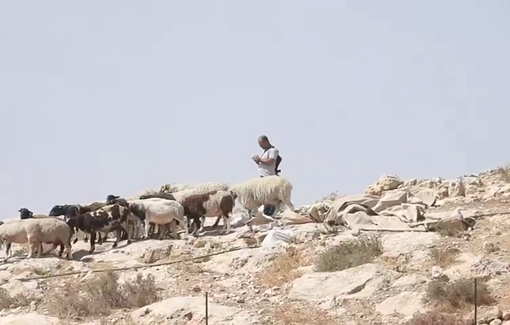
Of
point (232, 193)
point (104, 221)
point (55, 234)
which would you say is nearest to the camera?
point (55, 234)

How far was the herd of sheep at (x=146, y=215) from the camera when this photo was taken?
17.9 metres

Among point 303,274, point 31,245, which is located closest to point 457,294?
point 303,274

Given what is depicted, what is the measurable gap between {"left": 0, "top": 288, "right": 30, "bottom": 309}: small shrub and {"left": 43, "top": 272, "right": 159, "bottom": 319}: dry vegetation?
34 cm

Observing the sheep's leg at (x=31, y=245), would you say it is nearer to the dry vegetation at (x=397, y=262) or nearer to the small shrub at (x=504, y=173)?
the dry vegetation at (x=397, y=262)

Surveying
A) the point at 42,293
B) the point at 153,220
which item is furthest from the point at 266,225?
the point at 42,293

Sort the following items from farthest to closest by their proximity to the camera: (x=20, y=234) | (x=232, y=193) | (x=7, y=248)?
1. (x=232, y=193)
2. (x=7, y=248)
3. (x=20, y=234)

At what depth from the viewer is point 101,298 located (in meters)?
14.3

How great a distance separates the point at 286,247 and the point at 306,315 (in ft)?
10.1

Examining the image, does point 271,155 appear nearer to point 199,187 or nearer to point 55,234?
point 199,187

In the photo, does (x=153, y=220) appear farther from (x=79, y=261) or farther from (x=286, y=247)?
(x=286, y=247)

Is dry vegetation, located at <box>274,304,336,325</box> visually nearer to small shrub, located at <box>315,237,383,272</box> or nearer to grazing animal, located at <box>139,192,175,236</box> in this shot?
small shrub, located at <box>315,237,383,272</box>

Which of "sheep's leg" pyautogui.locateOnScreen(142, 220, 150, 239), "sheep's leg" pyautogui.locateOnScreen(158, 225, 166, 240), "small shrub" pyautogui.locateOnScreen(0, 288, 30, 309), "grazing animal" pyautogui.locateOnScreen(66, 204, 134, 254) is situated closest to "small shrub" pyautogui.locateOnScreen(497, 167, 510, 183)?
"sheep's leg" pyautogui.locateOnScreen(158, 225, 166, 240)

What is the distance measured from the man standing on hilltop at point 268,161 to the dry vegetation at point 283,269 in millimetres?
4530

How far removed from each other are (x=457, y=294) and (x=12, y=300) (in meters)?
6.79
